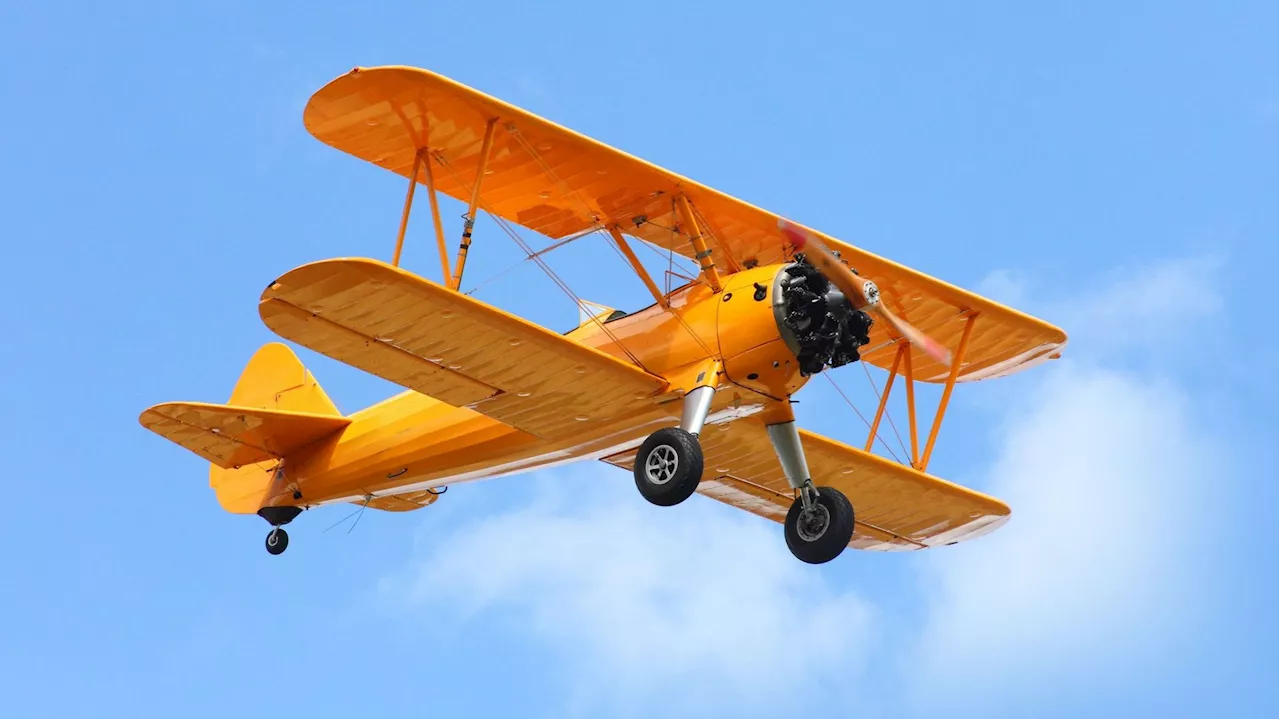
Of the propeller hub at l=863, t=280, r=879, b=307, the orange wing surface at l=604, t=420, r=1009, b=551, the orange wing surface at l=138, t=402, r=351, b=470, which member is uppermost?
the propeller hub at l=863, t=280, r=879, b=307

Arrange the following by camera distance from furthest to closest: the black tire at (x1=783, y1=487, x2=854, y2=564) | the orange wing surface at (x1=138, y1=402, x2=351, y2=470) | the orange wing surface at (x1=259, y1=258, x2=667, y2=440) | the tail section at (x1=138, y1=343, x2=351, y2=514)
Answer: the tail section at (x1=138, y1=343, x2=351, y2=514)
the orange wing surface at (x1=138, y1=402, x2=351, y2=470)
the black tire at (x1=783, y1=487, x2=854, y2=564)
the orange wing surface at (x1=259, y1=258, x2=667, y2=440)

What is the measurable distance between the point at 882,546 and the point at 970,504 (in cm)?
130

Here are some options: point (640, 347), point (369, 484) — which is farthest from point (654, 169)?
point (369, 484)

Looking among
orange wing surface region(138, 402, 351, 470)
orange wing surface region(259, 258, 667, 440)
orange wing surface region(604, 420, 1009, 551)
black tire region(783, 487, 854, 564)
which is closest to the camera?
orange wing surface region(259, 258, 667, 440)

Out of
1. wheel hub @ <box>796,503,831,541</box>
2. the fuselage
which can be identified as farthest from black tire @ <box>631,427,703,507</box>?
wheel hub @ <box>796,503,831,541</box>

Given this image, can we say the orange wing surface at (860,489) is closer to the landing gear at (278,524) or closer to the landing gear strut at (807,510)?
the landing gear strut at (807,510)

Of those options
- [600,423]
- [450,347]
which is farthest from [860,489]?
[450,347]

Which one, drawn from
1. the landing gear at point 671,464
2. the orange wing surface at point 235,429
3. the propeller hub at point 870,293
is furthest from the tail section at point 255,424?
the propeller hub at point 870,293

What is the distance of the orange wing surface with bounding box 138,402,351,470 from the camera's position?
1917cm

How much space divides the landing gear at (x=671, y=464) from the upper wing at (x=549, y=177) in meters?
2.16

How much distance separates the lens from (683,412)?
16.8 m

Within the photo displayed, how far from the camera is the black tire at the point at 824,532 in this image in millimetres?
17547

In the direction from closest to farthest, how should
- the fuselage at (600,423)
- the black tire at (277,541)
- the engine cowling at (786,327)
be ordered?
the engine cowling at (786,327) < the fuselage at (600,423) < the black tire at (277,541)

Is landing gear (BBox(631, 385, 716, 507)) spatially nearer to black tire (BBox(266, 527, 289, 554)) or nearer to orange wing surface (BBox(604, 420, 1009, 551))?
orange wing surface (BBox(604, 420, 1009, 551))
